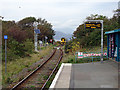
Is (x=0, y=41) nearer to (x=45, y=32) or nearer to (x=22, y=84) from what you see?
(x=22, y=84)

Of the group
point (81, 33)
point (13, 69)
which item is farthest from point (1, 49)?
point (81, 33)

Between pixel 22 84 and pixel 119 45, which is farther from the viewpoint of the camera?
pixel 119 45

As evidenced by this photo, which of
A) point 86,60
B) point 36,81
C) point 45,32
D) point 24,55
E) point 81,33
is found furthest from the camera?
point 45,32

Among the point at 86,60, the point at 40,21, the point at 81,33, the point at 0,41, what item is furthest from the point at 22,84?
the point at 40,21

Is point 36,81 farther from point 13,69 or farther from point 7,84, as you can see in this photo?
point 13,69

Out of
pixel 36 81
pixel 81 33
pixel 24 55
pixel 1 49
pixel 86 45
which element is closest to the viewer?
pixel 36 81

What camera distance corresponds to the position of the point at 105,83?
7.93 meters

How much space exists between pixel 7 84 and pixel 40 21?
70035 millimetres

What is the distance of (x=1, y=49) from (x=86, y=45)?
1488 cm

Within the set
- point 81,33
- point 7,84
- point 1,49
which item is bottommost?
point 7,84

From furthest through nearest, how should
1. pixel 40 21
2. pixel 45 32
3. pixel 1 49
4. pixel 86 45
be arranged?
pixel 40 21
pixel 45 32
pixel 86 45
pixel 1 49

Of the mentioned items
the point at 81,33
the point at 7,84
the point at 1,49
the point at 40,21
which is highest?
the point at 40,21

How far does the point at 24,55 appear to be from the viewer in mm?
22453

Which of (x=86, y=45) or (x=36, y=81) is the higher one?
(x=86, y=45)
